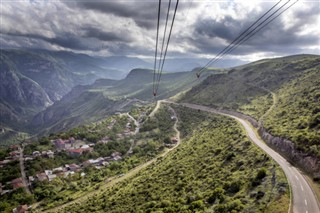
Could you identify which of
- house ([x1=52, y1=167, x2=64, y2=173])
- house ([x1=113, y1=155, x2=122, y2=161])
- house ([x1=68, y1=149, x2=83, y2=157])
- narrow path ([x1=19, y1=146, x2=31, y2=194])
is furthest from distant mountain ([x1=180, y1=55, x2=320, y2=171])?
narrow path ([x1=19, y1=146, x2=31, y2=194])

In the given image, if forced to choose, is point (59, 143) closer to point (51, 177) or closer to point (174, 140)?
point (51, 177)

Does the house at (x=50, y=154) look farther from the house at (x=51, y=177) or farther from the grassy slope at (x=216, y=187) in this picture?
the grassy slope at (x=216, y=187)

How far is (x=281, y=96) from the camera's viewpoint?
106188mm

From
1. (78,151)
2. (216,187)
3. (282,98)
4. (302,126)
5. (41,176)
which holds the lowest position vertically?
(41,176)

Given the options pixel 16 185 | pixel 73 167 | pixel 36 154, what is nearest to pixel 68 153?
pixel 36 154

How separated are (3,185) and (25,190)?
1082cm

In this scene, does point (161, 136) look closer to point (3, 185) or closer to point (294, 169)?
point (3, 185)

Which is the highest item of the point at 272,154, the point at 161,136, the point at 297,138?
the point at 297,138

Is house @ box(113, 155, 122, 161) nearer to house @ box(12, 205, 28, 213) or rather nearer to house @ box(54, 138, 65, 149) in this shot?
house @ box(54, 138, 65, 149)

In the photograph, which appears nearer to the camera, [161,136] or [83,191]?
[83,191]

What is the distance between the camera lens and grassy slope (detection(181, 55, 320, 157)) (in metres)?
51.6

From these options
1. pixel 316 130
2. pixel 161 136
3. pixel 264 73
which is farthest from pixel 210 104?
pixel 316 130

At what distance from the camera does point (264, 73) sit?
167m

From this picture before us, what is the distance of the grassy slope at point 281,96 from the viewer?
51.6m
